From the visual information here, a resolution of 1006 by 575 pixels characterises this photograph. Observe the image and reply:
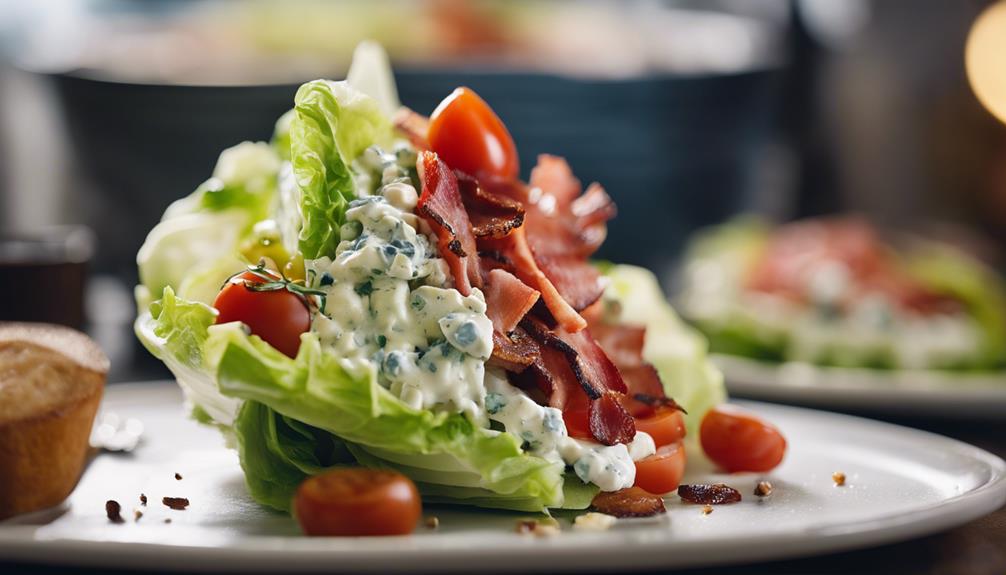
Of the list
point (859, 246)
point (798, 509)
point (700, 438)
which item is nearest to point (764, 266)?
point (859, 246)

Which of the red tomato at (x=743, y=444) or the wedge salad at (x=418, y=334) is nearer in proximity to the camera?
the wedge salad at (x=418, y=334)

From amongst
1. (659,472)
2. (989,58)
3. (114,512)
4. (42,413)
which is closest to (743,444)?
(659,472)

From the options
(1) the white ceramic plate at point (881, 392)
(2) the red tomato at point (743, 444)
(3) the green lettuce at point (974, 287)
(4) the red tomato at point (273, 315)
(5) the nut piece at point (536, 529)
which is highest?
(3) the green lettuce at point (974, 287)

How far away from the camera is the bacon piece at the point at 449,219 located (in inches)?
124

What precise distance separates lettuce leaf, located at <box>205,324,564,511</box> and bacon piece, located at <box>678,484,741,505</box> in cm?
40

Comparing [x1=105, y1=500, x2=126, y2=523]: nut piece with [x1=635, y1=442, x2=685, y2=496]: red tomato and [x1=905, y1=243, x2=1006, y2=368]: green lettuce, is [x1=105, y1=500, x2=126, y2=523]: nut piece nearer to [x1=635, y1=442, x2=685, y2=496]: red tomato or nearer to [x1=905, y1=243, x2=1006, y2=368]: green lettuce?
[x1=635, y1=442, x2=685, y2=496]: red tomato

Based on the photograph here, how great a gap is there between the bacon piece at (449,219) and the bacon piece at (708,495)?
2.39 feet

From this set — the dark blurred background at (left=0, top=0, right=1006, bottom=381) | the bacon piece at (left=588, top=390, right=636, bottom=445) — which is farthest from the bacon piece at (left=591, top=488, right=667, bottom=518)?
the dark blurred background at (left=0, top=0, right=1006, bottom=381)

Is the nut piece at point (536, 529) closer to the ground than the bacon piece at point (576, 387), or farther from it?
closer to the ground

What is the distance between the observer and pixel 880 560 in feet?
9.58

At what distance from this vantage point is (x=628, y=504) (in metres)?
3.12

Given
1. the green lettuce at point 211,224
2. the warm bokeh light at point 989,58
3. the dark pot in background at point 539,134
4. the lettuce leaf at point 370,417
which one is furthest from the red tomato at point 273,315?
the warm bokeh light at point 989,58

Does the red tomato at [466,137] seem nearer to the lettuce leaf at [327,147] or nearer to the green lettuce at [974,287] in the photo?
the lettuce leaf at [327,147]

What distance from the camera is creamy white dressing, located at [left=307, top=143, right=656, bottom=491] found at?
2988mm
